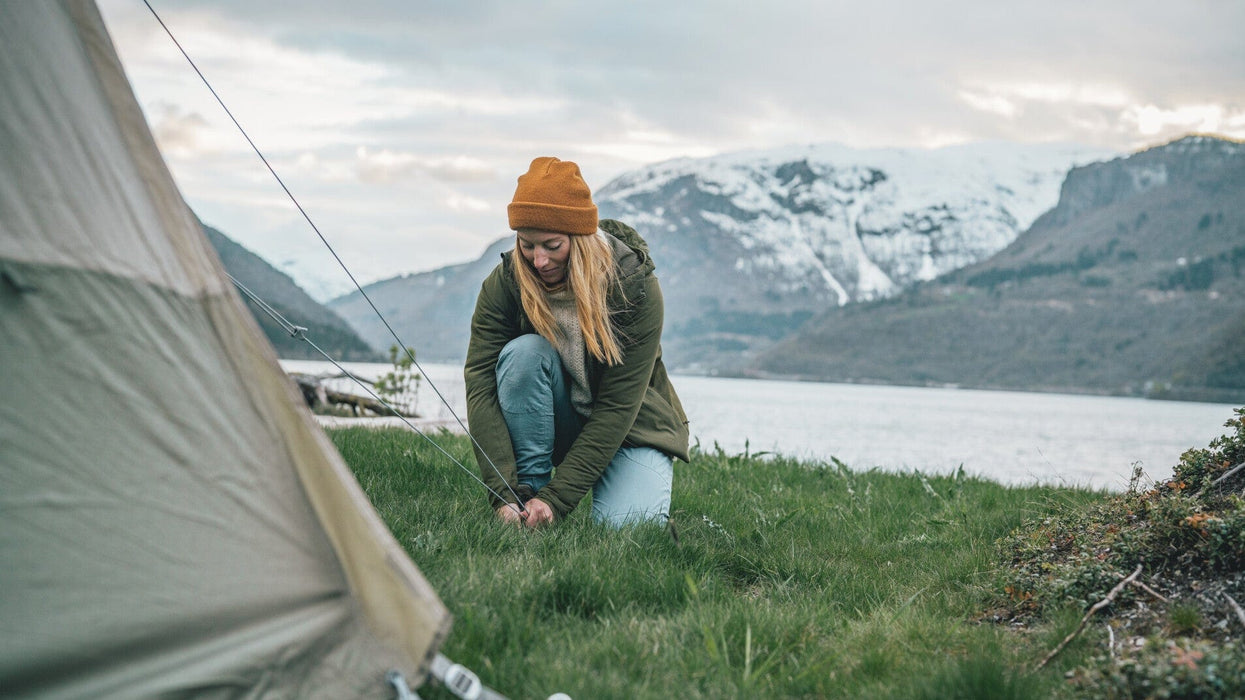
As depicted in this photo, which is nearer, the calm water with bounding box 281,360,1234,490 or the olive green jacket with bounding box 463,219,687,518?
the olive green jacket with bounding box 463,219,687,518

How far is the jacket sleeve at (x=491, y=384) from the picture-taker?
3.91 metres

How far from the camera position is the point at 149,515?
202 cm

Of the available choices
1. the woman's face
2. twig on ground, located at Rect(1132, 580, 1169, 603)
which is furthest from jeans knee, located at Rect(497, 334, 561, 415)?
twig on ground, located at Rect(1132, 580, 1169, 603)

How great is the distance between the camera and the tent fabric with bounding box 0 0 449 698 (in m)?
1.93

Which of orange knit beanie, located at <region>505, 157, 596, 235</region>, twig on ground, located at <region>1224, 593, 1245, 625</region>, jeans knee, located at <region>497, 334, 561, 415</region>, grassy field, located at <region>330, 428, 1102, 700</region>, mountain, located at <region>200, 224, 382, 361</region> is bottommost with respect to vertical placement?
mountain, located at <region>200, 224, 382, 361</region>

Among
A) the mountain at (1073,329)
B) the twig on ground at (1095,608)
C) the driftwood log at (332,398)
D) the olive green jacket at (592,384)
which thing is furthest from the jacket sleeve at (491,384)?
the mountain at (1073,329)

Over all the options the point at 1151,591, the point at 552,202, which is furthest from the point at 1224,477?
the point at 552,202

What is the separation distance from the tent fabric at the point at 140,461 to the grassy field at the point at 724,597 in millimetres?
387

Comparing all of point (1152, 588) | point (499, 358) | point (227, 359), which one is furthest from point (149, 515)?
point (1152, 588)

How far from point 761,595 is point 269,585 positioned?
1883 millimetres

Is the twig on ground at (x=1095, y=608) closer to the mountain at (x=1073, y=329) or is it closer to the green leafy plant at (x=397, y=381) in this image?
the green leafy plant at (x=397, y=381)

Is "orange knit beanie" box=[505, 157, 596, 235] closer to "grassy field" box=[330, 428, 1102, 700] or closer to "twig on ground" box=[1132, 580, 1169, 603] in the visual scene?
"grassy field" box=[330, 428, 1102, 700]

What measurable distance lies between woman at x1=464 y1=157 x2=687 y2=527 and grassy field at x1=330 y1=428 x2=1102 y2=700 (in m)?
0.22

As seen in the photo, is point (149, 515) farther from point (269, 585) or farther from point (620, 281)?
point (620, 281)
